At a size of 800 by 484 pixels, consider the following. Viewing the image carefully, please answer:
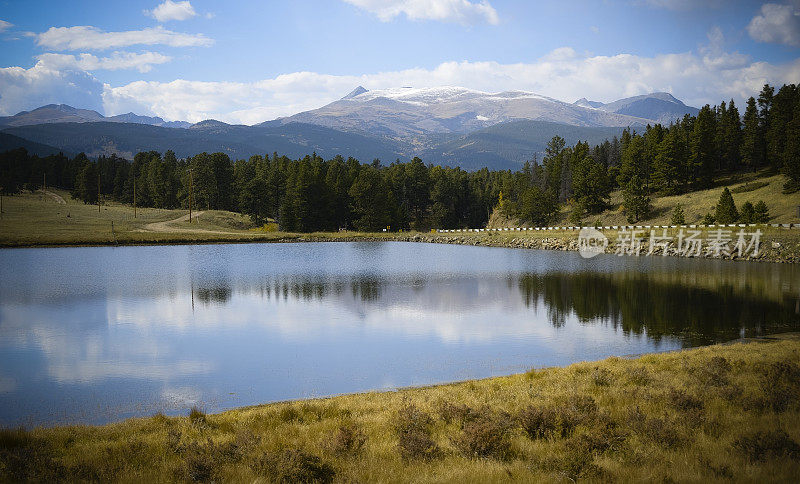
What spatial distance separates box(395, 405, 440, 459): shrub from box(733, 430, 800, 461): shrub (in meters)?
5.21

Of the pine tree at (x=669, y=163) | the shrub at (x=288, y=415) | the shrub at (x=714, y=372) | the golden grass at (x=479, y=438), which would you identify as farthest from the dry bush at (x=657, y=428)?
the pine tree at (x=669, y=163)

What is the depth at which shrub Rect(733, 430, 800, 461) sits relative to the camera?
848cm

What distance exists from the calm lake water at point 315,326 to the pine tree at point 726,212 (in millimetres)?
28390

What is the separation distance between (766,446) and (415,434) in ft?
19.6

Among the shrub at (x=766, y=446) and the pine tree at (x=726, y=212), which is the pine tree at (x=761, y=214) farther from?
the shrub at (x=766, y=446)

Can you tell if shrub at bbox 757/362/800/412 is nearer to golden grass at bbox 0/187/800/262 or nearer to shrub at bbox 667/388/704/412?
shrub at bbox 667/388/704/412

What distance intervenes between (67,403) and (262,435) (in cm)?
898

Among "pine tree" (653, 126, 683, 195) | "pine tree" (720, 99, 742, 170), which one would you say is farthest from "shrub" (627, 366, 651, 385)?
"pine tree" (720, 99, 742, 170)

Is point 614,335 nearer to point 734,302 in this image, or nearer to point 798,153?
point 734,302

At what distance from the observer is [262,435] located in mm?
10602

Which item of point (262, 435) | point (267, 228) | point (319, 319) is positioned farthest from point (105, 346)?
point (267, 228)

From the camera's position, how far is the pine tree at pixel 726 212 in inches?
3100

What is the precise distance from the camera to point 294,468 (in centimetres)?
829

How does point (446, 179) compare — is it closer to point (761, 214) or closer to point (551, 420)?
point (761, 214)
